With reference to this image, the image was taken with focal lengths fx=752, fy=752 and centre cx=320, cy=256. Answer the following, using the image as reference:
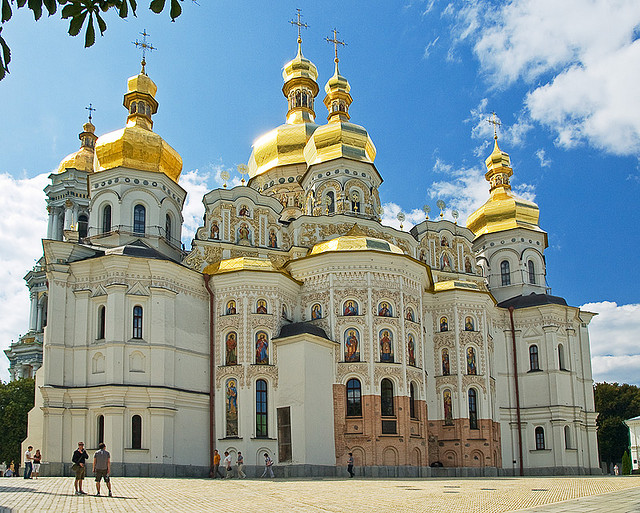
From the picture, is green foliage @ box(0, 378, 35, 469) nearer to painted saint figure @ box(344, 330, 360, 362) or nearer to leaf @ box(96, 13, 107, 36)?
painted saint figure @ box(344, 330, 360, 362)

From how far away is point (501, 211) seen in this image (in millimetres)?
46125

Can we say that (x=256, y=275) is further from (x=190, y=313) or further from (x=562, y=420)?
(x=562, y=420)

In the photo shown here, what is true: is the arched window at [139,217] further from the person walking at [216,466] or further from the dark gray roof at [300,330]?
the person walking at [216,466]

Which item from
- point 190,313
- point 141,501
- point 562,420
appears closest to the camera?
point 141,501

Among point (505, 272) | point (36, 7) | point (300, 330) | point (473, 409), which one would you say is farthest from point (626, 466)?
point (36, 7)

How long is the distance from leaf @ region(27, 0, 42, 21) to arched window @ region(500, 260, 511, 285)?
41314 millimetres

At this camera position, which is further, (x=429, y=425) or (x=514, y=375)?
(x=514, y=375)

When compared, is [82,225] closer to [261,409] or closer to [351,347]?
[261,409]

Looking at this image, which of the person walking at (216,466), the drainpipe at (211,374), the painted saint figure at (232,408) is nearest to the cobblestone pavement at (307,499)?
the person walking at (216,466)

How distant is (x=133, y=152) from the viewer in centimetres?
3562

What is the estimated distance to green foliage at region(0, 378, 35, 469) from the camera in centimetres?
4191

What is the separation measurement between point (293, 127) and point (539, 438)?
23.9 meters

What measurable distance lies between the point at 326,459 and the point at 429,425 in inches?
280

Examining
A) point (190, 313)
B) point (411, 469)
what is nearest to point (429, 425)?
point (411, 469)
